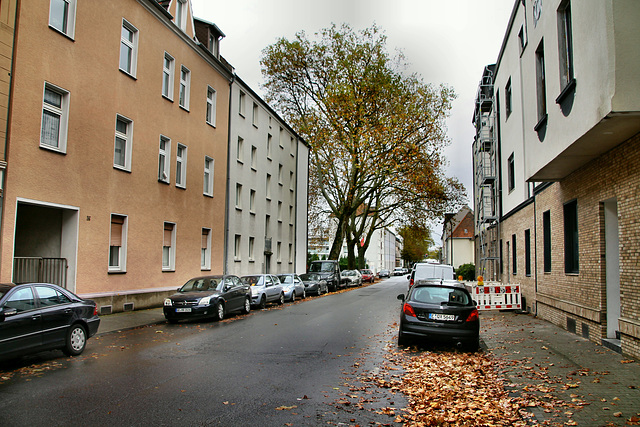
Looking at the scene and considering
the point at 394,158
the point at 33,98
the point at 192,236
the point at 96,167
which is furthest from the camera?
the point at 394,158

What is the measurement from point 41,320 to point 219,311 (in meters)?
7.46

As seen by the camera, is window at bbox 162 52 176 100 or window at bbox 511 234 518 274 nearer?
window at bbox 511 234 518 274

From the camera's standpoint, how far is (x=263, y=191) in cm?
3169

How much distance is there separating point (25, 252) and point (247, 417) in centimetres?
1229

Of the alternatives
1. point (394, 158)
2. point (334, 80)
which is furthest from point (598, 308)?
point (334, 80)

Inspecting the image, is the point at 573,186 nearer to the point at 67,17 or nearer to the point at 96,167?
the point at 96,167

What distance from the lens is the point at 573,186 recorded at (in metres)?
12.0

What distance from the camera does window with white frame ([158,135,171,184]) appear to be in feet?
65.9

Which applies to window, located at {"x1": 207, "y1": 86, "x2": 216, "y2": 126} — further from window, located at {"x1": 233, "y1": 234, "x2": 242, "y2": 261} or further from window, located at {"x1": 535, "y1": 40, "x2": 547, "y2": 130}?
window, located at {"x1": 535, "y1": 40, "x2": 547, "y2": 130}

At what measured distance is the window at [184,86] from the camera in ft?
71.8

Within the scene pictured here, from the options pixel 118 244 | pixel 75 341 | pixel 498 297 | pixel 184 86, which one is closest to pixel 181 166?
pixel 184 86

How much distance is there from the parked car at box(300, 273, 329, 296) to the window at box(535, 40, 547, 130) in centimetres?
1921

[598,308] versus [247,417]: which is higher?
[598,308]

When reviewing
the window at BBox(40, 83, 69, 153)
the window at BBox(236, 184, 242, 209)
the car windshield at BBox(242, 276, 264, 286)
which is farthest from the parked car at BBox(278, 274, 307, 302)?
the window at BBox(40, 83, 69, 153)
